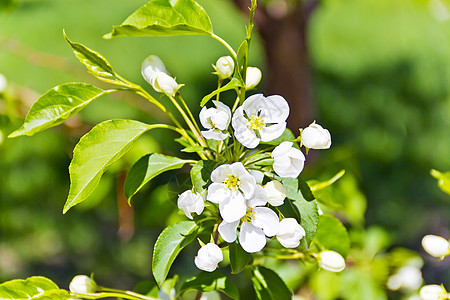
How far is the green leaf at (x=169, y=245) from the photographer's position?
43 centimetres

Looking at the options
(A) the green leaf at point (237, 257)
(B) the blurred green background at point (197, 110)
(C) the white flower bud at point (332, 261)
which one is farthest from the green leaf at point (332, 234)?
(B) the blurred green background at point (197, 110)

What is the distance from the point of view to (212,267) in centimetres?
43

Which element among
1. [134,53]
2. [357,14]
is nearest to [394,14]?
[357,14]

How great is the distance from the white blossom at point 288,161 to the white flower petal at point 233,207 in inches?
1.7

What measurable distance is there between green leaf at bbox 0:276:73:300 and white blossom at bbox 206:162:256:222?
20 centimetres

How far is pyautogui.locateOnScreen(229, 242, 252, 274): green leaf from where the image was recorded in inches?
17.4

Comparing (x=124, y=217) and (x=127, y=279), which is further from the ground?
(x=124, y=217)

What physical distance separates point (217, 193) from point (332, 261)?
0.18m

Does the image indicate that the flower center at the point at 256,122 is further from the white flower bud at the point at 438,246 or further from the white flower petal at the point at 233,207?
the white flower bud at the point at 438,246

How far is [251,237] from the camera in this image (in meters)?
0.44

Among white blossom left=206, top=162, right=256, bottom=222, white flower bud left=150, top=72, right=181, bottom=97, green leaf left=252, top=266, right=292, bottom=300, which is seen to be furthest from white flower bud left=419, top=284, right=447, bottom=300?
white flower bud left=150, top=72, right=181, bottom=97

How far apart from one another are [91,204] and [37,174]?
3.41ft

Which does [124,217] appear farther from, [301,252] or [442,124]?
[442,124]

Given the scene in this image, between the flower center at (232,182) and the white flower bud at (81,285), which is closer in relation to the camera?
the flower center at (232,182)
